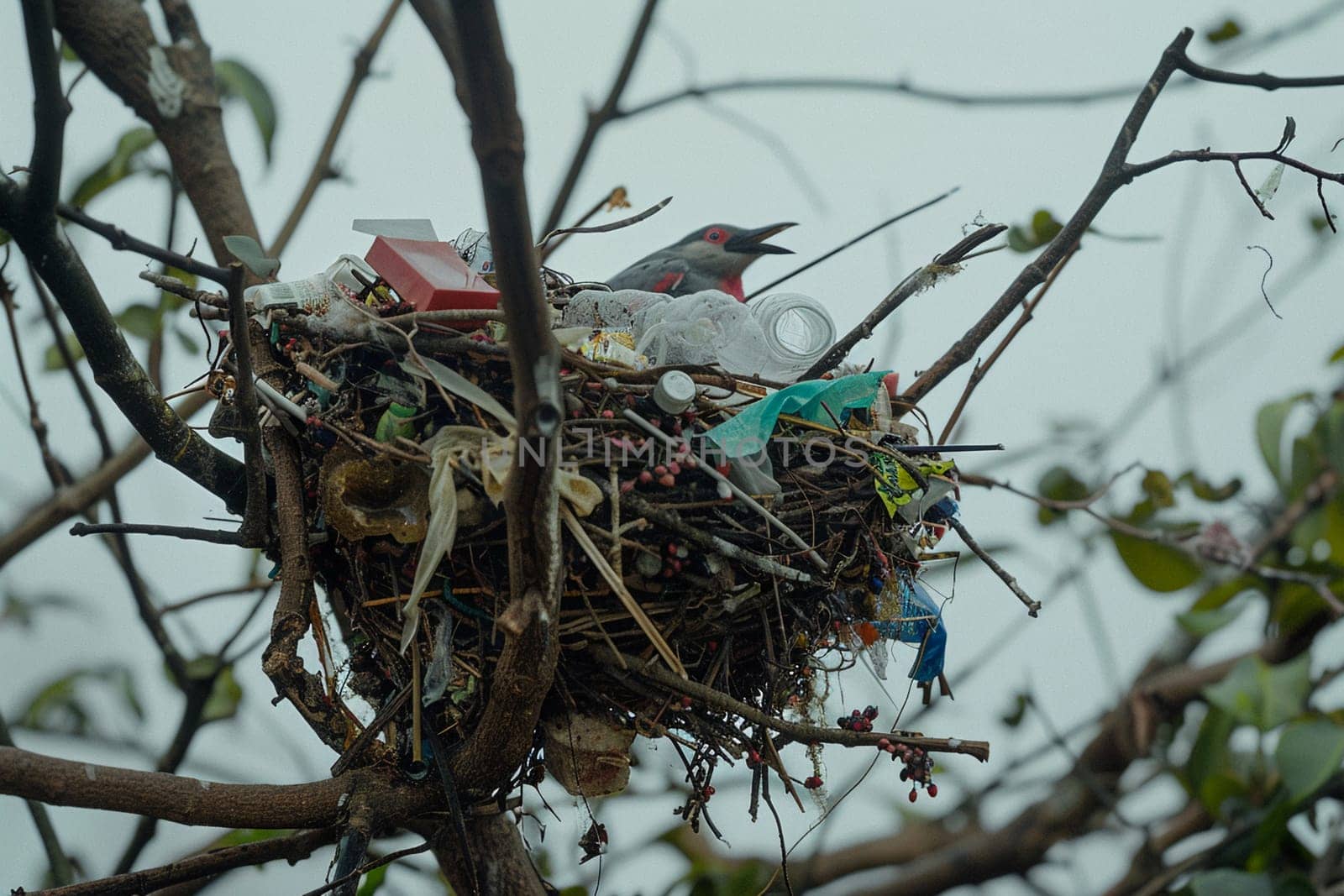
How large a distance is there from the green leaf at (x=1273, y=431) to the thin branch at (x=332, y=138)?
2.97 m

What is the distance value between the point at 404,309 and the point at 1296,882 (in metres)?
2.71

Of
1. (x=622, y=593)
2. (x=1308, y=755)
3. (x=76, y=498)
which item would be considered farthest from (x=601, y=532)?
(x=1308, y=755)

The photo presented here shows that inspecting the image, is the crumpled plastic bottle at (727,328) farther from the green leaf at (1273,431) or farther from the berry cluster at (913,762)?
the green leaf at (1273,431)

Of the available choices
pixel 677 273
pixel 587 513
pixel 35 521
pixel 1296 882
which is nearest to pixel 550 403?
pixel 587 513

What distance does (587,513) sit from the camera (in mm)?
2117

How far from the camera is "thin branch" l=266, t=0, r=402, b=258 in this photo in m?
3.84

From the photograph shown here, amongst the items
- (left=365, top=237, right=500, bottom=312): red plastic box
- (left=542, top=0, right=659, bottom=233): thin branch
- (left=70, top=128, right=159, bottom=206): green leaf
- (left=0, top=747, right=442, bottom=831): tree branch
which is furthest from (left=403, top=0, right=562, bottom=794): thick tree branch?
→ (left=70, top=128, right=159, bottom=206): green leaf

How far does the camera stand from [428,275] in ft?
7.88

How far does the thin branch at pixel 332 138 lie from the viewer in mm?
3844

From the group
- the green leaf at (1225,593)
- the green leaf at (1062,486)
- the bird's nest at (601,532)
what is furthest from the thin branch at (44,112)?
the green leaf at (1062,486)

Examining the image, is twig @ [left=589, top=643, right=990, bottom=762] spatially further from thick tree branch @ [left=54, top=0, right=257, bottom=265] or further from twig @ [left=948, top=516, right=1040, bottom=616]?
thick tree branch @ [left=54, top=0, right=257, bottom=265]

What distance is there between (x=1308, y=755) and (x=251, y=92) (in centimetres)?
340

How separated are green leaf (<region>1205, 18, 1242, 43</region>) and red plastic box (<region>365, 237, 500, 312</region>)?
187cm

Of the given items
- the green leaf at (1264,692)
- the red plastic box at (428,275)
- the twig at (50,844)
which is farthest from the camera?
the green leaf at (1264,692)
